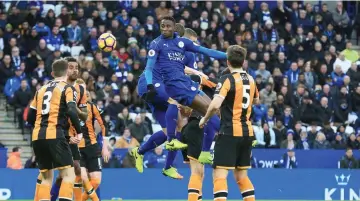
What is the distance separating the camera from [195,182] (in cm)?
1581

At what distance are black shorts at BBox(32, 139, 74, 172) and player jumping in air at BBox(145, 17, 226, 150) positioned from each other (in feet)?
6.28

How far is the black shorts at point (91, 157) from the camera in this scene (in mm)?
17875

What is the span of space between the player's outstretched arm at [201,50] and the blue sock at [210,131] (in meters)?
1.10

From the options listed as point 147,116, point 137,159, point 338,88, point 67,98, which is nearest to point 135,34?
point 147,116

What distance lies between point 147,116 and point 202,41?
157 inches

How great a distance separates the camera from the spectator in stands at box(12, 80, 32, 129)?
85.5 feet

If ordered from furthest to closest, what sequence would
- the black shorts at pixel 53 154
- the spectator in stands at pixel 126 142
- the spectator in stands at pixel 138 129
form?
the spectator in stands at pixel 138 129 → the spectator in stands at pixel 126 142 → the black shorts at pixel 53 154

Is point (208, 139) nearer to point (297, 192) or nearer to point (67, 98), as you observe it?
point (67, 98)

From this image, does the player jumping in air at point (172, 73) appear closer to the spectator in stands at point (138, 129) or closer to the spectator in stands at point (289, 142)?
the spectator in stands at point (138, 129)

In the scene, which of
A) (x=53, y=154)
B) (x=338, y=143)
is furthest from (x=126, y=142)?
(x=53, y=154)

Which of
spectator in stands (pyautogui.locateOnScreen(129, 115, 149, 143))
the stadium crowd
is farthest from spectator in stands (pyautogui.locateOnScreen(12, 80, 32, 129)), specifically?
spectator in stands (pyautogui.locateOnScreen(129, 115, 149, 143))

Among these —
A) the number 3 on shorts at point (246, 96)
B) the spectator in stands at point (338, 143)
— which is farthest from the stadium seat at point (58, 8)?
the number 3 on shorts at point (246, 96)

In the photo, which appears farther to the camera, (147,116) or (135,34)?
(135,34)

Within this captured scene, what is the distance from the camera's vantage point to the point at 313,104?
28422mm
